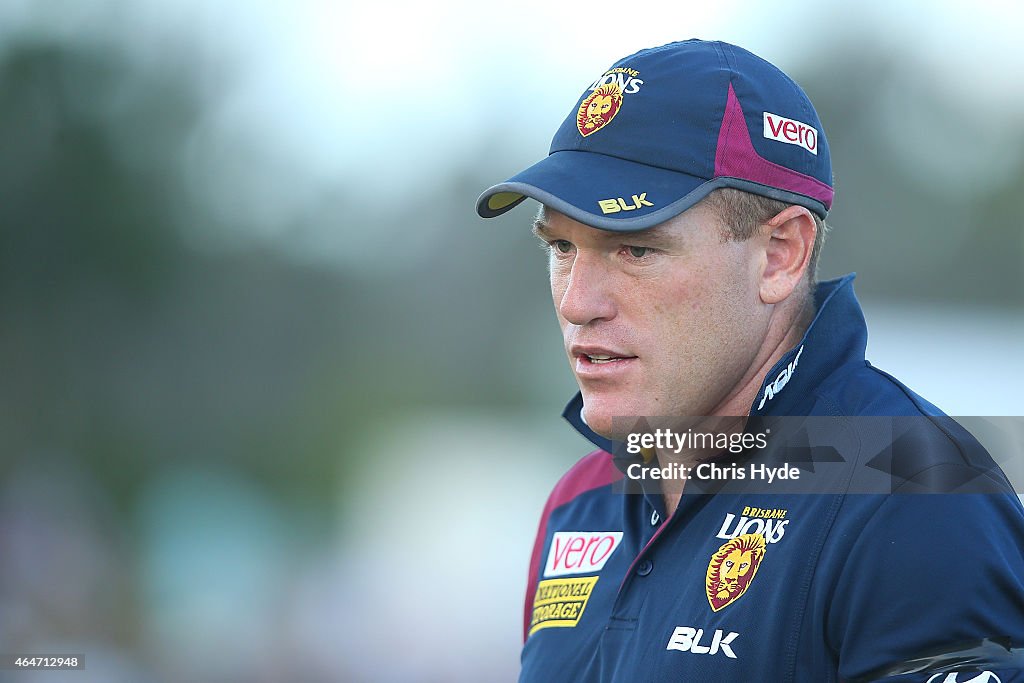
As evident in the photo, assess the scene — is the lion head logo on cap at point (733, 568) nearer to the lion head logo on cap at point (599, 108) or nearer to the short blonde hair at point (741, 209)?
the short blonde hair at point (741, 209)

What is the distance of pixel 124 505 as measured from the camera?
8.59m

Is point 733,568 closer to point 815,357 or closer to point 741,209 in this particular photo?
point 815,357

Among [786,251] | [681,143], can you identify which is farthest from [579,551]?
[681,143]

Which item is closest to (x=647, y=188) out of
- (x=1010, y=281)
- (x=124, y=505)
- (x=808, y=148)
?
(x=808, y=148)

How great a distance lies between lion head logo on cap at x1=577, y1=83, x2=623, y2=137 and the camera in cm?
197

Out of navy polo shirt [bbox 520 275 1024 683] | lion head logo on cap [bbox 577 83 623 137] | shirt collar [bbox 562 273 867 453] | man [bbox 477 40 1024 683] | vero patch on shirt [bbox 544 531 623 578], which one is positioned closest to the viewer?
navy polo shirt [bbox 520 275 1024 683]

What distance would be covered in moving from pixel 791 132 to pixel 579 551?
0.87 metres

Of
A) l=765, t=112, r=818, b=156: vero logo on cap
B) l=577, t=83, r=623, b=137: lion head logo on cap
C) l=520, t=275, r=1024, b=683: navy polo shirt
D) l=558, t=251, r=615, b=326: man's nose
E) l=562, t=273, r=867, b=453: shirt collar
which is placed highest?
l=577, t=83, r=623, b=137: lion head logo on cap

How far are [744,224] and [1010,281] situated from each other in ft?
38.8

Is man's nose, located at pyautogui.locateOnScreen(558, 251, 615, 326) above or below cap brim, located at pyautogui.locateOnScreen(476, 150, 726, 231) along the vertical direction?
below

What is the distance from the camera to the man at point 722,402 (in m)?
1.57

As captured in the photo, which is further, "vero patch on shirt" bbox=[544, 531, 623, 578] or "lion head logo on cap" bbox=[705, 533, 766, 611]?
"vero patch on shirt" bbox=[544, 531, 623, 578]

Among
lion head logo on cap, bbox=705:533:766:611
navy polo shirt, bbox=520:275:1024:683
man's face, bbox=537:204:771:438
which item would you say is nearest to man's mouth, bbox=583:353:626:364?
man's face, bbox=537:204:771:438

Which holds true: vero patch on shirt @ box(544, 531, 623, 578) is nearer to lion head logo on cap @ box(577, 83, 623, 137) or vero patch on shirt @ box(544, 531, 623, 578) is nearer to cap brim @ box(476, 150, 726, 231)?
cap brim @ box(476, 150, 726, 231)
